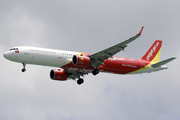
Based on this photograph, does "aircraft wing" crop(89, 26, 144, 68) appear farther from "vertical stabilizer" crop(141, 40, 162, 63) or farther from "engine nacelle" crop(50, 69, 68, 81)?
"vertical stabilizer" crop(141, 40, 162, 63)

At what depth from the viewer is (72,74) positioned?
6066 centimetres

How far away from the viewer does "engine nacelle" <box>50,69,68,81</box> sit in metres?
59.7

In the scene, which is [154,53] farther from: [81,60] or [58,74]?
[58,74]

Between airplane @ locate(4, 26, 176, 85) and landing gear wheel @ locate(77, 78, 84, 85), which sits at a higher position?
airplane @ locate(4, 26, 176, 85)

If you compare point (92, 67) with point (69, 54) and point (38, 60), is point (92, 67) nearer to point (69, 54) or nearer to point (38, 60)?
point (69, 54)

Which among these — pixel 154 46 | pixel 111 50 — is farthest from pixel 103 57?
pixel 154 46

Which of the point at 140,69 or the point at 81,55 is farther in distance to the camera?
the point at 140,69

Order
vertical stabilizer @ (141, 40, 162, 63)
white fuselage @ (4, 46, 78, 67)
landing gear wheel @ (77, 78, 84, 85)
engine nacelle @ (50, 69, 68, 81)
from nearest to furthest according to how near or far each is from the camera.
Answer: white fuselage @ (4, 46, 78, 67) → engine nacelle @ (50, 69, 68, 81) → landing gear wheel @ (77, 78, 84, 85) → vertical stabilizer @ (141, 40, 162, 63)

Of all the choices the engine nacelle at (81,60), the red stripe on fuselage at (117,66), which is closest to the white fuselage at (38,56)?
the engine nacelle at (81,60)

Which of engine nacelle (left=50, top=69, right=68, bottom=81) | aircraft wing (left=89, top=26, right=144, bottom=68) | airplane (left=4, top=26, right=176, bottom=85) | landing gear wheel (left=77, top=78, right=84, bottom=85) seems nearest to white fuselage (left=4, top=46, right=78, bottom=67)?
airplane (left=4, top=26, right=176, bottom=85)

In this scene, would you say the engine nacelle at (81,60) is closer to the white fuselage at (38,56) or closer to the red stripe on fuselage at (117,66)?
the red stripe on fuselage at (117,66)

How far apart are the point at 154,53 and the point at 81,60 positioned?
57.9ft

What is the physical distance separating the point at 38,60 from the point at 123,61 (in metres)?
15.2

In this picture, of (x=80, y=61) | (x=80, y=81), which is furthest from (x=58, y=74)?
(x=80, y=61)
